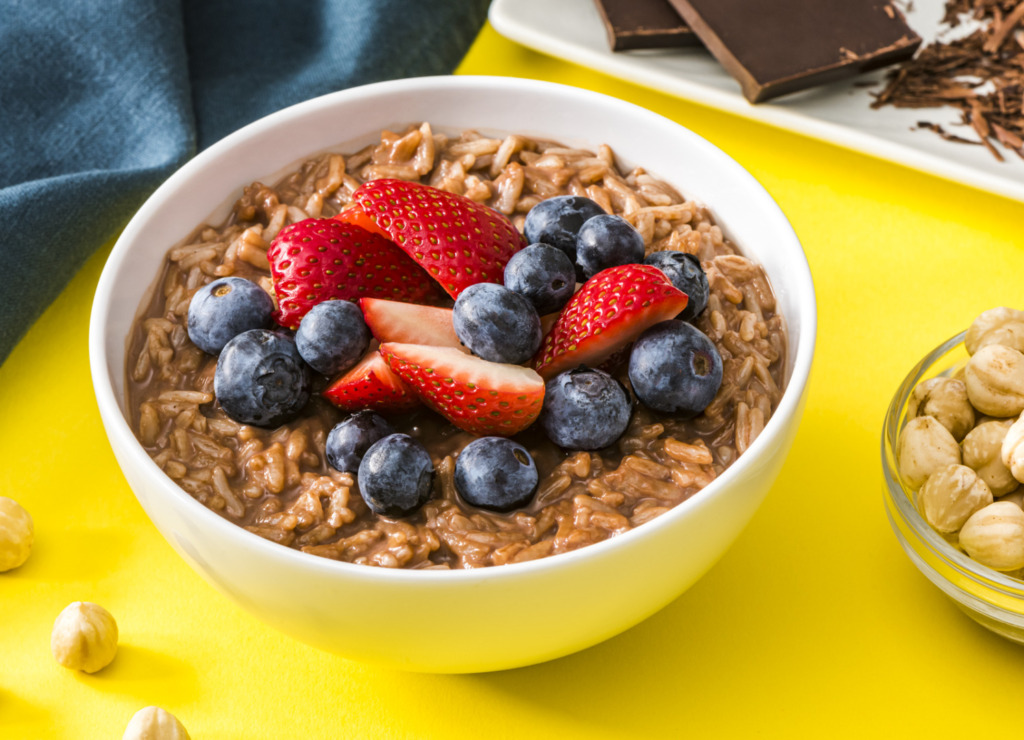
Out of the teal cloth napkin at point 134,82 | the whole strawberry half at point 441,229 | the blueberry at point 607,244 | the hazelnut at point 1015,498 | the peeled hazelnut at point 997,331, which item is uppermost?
the blueberry at point 607,244

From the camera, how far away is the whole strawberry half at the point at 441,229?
1.50m

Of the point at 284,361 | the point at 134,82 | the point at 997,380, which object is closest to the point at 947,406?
the point at 997,380

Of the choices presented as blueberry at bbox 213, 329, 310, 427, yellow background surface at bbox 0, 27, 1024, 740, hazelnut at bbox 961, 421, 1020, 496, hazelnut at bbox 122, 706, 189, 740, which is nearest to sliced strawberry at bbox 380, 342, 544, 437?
blueberry at bbox 213, 329, 310, 427

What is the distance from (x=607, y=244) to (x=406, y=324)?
12.1 inches

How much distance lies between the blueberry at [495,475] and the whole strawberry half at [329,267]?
32 cm

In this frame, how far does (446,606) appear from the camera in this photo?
126 centimetres

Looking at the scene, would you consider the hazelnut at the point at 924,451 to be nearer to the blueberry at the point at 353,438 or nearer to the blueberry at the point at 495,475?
the blueberry at the point at 495,475

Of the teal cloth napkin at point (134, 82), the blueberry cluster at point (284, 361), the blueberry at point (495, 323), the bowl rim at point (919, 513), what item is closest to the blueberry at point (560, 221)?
the blueberry at point (495, 323)

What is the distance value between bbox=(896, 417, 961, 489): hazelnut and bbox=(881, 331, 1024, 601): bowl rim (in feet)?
0.07

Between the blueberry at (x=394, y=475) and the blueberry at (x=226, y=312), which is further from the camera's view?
the blueberry at (x=226, y=312)

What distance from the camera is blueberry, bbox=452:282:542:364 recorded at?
1.38m

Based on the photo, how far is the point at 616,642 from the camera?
5.42 ft

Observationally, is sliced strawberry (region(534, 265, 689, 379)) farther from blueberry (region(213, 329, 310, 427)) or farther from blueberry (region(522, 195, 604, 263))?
blueberry (region(213, 329, 310, 427))

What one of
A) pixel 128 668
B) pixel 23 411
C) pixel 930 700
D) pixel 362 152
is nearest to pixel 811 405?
pixel 930 700
